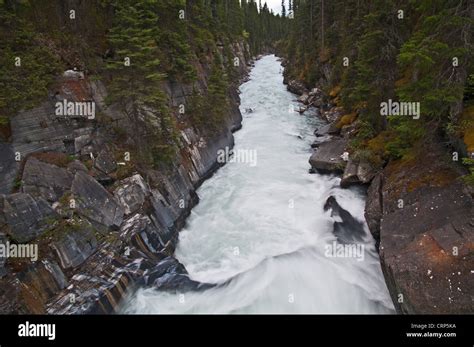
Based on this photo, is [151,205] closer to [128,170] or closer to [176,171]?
[128,170]

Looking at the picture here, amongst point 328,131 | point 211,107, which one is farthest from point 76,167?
point 328,131

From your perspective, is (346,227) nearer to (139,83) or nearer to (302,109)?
(139,83)

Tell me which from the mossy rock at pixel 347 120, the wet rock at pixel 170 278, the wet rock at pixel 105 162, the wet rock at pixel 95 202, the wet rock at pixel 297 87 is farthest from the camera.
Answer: the wet rock at pixel 297 87

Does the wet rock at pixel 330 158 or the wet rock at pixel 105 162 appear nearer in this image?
the wet rock at pixel 105 162

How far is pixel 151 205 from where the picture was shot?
1227 centimetres

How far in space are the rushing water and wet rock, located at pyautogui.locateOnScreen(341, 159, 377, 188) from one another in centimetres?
46

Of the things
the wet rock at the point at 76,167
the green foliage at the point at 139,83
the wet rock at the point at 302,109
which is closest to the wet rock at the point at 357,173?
the green foliage at the point at 139,83

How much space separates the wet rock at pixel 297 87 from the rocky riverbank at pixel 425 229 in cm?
2606

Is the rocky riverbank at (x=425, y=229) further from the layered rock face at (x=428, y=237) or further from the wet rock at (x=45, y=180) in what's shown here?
the wet rock at (x=45, y=180)

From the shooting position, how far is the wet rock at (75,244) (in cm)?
881

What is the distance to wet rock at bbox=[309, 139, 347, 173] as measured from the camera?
680 inches

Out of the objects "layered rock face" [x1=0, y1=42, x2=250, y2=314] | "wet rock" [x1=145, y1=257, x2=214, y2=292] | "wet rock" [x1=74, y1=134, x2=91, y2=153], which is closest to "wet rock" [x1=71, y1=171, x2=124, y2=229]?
"layered rock face" [x1=0, y1=42, x2=250, y2=314]

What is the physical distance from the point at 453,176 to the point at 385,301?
4.57 m
